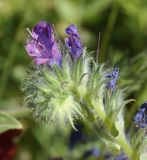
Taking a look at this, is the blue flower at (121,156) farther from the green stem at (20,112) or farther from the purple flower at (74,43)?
the green stem at (20,112)

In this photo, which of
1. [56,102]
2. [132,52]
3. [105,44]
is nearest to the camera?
[56,102]

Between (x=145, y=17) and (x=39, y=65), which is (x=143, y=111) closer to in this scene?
(x=39, y=65)

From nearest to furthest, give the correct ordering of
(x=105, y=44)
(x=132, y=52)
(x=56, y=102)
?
(x=56, y=102), (x=105, y=44), (x=132, y=52)

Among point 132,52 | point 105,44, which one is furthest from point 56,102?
point 132,52

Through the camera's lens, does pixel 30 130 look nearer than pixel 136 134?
No

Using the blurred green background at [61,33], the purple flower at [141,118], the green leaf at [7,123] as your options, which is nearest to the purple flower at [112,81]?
the purple flower at [141,118]

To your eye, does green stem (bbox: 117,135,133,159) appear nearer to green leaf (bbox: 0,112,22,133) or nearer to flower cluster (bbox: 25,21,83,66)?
flower cluster (bbox: 25,21,83,66)

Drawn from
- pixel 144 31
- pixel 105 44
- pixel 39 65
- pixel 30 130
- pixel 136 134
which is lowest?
pixel 136 134

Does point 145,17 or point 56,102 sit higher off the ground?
point 145,17
